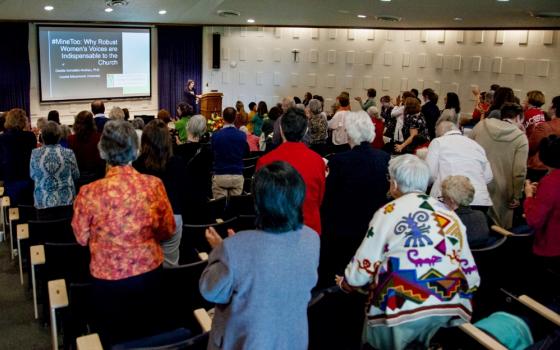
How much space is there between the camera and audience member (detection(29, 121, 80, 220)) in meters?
4.13

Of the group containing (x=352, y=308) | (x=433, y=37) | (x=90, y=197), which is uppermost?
(x=433, y=37)

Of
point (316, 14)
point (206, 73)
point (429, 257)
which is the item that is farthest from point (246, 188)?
point (206, 73)

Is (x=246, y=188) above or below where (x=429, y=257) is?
below

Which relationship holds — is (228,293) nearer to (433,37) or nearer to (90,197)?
(90,197)

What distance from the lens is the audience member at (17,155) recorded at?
4848 mm

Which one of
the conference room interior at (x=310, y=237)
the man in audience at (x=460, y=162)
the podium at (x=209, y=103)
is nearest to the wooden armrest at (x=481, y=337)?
the conference room interior at (x=310, y=237)

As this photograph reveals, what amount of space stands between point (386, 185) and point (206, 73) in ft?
41.8

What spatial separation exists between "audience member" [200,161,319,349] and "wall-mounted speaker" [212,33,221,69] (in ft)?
45.0

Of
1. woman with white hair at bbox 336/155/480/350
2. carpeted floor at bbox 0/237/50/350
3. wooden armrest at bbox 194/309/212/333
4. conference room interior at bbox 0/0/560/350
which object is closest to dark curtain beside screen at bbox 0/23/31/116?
conference room interior at bbox 0/0/560/350

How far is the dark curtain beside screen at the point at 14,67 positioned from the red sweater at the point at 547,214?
11.9 meters

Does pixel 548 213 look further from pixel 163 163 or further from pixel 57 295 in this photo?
pixel 57 295

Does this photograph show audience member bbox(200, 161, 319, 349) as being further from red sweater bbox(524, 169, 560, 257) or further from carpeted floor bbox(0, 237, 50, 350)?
carpeted floor bbox(0, 237, 50, 350)

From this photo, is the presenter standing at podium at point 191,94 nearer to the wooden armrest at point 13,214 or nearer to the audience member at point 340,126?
the audience member at point 340,126

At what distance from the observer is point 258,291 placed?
1.79 m
